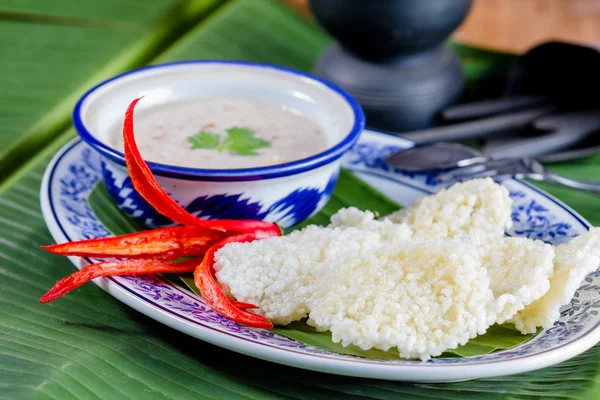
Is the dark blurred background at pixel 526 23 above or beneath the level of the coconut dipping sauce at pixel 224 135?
beneath

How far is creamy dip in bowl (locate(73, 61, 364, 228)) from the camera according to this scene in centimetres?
203

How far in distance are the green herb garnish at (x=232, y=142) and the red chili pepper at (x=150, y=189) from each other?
319 mm

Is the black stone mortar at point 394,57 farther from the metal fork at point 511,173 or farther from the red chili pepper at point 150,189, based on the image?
the red chili pepper at point 150,189

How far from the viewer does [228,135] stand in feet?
7.63

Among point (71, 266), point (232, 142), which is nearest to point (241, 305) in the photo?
point (71, 266)

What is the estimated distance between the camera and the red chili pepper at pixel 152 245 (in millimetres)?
1849

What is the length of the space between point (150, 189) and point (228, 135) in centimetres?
47

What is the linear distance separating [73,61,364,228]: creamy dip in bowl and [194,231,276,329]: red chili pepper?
0.22 meters

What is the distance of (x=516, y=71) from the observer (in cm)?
340

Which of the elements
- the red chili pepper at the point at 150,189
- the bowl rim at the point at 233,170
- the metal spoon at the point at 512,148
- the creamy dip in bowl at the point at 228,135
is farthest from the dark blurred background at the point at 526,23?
the red chili pepper at the point at 150,189

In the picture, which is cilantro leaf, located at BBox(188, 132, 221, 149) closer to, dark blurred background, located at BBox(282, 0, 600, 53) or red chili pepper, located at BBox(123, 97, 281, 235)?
red chili pepper, located at BBox(123, 97, 281, 235)

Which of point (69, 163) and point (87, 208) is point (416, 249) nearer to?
point (87, 208)

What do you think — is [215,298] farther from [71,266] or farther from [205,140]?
[205,140]

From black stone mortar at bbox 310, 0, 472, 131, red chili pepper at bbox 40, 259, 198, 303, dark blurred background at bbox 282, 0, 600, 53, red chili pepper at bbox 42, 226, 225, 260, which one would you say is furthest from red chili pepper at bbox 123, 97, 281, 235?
dark blurred background at bbox 282, 0, 600, 53
